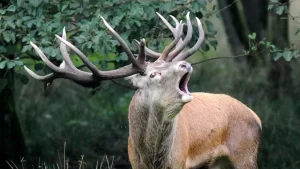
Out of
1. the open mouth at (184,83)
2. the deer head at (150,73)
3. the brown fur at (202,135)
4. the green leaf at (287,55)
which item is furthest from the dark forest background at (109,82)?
the open mouth at (184,83)

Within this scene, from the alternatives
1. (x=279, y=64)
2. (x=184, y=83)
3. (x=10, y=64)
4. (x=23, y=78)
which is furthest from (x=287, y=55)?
(x=279, y=64)

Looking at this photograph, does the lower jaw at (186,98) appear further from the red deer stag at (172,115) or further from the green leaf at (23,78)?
the green leaf at (23,78)

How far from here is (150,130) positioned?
288 inches

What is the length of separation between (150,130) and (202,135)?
75 centimetres

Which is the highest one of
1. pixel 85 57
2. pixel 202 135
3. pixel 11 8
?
pixel 11 8

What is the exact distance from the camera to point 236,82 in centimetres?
1157

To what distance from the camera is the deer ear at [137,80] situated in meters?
7.29

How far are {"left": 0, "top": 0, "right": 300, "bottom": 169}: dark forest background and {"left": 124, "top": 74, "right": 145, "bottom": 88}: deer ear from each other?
93 centimetres

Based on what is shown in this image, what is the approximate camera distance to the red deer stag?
7137mm

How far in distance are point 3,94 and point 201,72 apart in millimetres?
2943

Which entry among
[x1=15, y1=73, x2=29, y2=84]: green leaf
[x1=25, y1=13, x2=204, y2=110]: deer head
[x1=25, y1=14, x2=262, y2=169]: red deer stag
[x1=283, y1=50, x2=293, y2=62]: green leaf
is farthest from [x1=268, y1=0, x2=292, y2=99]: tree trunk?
[x1=25, y1=13, x2=204, y2=110]: deer head

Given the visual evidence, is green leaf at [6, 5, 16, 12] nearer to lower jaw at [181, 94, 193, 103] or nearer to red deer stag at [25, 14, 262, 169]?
red deer stag at [25, 14, 262, 169]

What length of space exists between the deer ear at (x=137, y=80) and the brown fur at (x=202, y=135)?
71 millimetres

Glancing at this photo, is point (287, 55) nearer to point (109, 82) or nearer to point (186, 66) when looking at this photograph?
point (186, 66)
